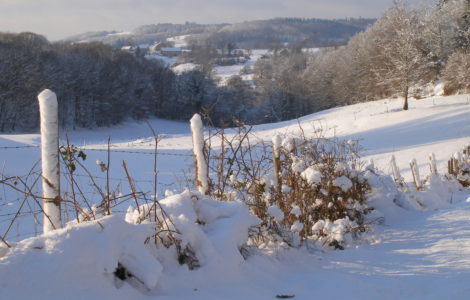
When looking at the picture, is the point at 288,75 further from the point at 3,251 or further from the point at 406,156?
the point at 3,251

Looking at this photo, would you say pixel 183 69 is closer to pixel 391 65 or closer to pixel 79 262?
pixel 391 65

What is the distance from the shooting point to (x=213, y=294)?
2660 mm

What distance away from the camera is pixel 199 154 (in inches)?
156

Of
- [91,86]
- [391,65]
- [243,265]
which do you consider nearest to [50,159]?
[243,265]

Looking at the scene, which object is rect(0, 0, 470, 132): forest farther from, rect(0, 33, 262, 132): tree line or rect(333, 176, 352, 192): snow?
rect(333, 176, 352, 192): snow

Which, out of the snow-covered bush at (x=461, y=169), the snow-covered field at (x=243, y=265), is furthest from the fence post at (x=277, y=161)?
the snow-covered bush at (x=461, y=169)

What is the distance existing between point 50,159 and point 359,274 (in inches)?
101

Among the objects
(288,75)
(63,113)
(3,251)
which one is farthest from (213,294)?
(288,75)

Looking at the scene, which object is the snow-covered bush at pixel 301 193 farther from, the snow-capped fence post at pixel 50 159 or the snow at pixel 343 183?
the snow-capped fence post at pixel 50 159

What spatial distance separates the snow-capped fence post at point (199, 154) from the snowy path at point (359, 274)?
38.6 inches

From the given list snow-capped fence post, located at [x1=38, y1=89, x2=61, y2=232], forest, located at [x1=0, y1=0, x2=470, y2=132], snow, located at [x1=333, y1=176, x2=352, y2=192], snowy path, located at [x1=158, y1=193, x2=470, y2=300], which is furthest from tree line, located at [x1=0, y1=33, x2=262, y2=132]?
snow-capped fence post, located at [x1=38, y1=89, x2=61, y2=232]

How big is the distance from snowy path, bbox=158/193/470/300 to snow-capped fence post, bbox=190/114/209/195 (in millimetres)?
980

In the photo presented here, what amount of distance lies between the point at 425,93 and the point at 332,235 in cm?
3104

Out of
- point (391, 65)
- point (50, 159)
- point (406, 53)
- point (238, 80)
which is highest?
point (238, 80)
